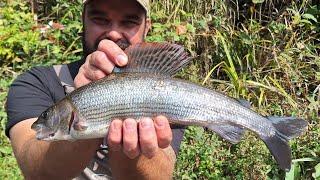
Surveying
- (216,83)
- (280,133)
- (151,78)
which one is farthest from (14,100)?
(216,83)

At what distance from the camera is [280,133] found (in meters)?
2.45

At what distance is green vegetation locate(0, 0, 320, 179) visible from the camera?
4.78 metres

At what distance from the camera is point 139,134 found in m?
2.05

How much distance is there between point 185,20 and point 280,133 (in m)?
4.33

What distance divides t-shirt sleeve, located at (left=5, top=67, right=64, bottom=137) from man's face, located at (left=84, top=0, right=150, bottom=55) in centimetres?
26

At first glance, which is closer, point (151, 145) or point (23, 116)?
point (151, 145)

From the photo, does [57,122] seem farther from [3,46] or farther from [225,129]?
[3,46]

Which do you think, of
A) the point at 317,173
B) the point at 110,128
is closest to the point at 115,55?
the point at 110,128

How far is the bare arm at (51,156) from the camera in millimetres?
2266

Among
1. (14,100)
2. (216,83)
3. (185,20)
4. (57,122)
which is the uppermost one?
(57,122)

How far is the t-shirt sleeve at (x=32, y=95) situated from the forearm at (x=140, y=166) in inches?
21.8

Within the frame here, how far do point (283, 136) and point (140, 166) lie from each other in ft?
2.07

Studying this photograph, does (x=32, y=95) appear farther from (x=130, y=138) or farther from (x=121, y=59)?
(x=130, y=138)

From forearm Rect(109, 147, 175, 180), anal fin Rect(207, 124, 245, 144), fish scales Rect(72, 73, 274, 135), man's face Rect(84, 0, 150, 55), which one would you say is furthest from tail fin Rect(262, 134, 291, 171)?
man's face Rect(84, 0, 150, 55)
